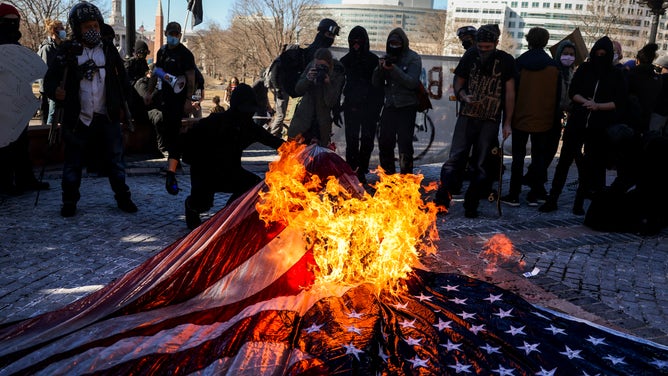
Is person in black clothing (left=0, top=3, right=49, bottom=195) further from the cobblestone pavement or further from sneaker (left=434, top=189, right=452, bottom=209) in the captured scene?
sneaker (left=434, top=189, right=452, bottom=209)

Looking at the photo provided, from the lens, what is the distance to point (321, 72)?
7.63m

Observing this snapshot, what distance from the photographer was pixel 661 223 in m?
6.73

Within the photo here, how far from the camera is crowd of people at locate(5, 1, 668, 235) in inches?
235

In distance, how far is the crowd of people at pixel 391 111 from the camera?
5.96m

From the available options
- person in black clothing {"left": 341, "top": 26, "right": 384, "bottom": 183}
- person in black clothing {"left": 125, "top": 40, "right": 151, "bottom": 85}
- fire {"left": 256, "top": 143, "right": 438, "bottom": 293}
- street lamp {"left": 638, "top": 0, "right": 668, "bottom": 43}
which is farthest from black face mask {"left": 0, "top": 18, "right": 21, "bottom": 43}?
street lamp {"left": 638, "top": 0, "right": 668, "bottom": 43}

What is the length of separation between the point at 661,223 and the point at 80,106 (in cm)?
650

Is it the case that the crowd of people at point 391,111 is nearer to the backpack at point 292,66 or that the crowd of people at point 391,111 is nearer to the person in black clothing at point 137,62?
the backpack at point 292,66

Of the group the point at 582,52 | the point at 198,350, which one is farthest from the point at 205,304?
the point at 582,52

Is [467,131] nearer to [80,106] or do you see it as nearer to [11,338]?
[80,106]

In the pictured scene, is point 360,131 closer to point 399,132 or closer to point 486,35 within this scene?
point 399,132

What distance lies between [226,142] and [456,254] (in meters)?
2.42

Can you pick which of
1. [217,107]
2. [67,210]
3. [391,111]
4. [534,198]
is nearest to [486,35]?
[391,111]

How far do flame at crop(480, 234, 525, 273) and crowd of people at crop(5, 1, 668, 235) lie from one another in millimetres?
930

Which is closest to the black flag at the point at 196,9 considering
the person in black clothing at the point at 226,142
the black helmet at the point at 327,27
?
the black helmet at the point at 327,27
